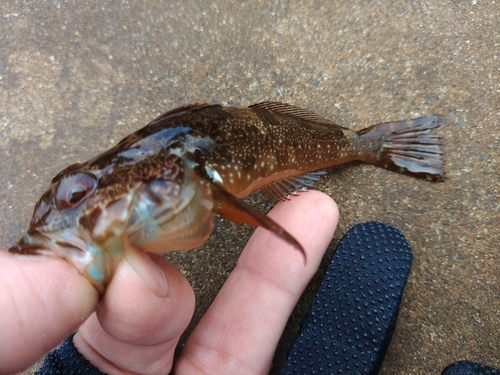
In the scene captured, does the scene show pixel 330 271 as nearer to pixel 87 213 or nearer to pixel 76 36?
pixel 87 213

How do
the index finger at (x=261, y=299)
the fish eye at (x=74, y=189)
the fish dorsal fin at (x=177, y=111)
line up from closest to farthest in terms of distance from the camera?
1. the fish eye at (x=74, y=189)
2. the fish dorsal fin at (x=177, y=111)
3. the index finger at (x=261, y=299)

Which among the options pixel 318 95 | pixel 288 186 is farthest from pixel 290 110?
pixel 318 95

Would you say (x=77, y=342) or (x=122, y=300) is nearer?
(x=122, y=300)

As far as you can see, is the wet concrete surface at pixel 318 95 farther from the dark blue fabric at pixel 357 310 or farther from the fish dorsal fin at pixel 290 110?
the fish dorsal fin at pixel 290 110

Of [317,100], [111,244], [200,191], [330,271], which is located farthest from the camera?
[317,100]

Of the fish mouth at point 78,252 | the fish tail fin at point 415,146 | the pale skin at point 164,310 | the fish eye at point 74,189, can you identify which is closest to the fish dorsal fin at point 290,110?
the fish tail fin at point 415,146

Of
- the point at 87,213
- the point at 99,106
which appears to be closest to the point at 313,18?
the point at 99,106

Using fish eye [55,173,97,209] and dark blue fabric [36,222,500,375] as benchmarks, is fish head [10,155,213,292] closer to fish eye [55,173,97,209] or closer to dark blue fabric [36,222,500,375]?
fish eye [55,173,97,209]

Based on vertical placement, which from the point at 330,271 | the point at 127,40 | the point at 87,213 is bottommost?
the point at 330,271
